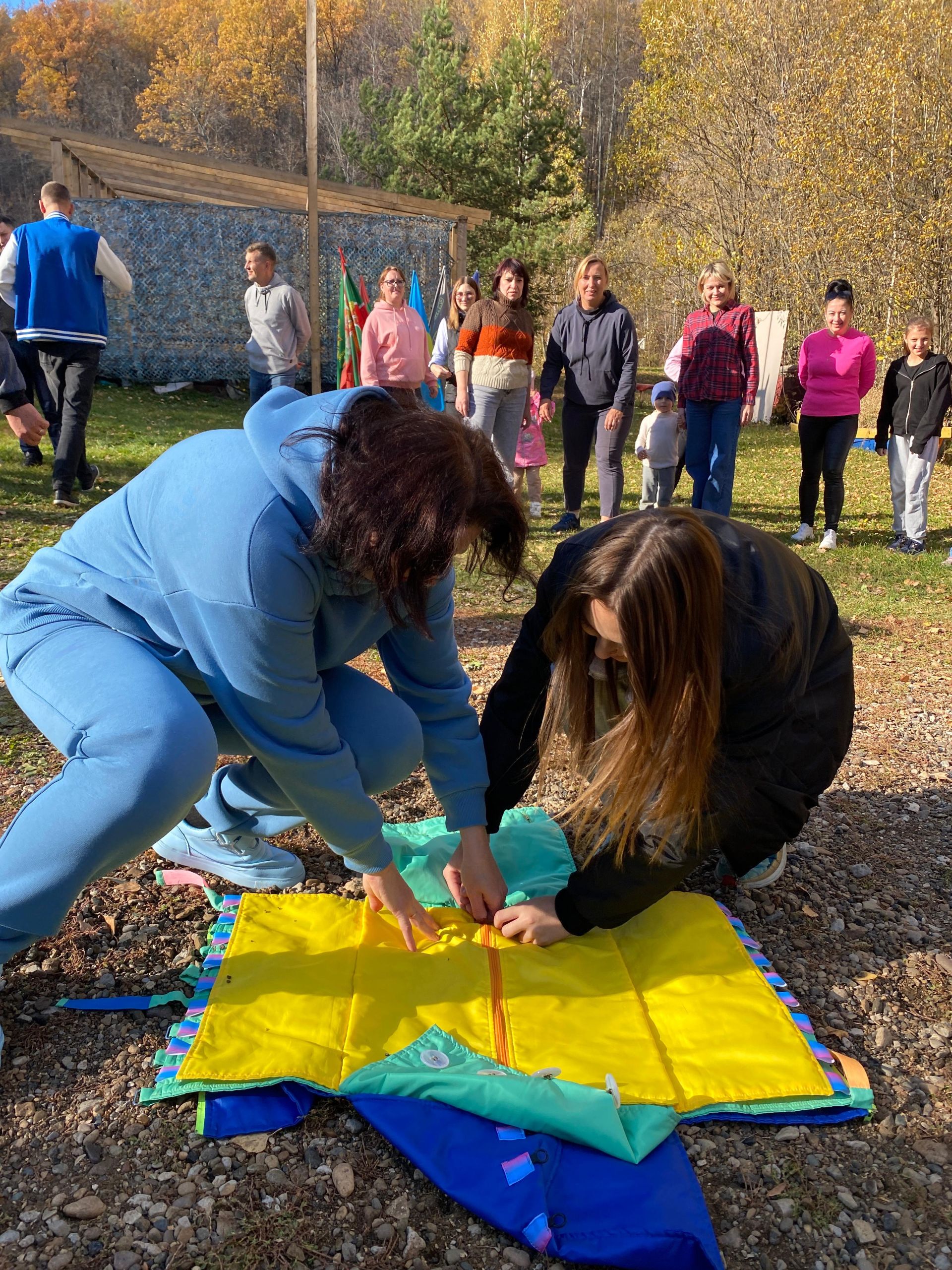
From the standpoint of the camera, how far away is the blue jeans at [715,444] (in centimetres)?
601

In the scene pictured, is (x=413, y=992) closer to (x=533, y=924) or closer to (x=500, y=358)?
(x=533, y=924)

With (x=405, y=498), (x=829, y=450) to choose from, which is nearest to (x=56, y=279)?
(x=829, y=450)

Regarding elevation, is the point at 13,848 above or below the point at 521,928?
above

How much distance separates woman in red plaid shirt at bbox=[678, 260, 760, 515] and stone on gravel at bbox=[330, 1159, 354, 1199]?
5.06m

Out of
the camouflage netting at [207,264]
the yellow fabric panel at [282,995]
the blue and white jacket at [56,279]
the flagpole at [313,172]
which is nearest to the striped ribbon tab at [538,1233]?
the yellow fabric panel at [282,995]

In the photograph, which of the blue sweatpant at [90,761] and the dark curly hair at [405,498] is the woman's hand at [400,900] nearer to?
the blue sweatpant at [90,761]

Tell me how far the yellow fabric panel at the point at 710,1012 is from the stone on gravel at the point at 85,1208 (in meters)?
1.00

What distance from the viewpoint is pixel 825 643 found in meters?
2.12

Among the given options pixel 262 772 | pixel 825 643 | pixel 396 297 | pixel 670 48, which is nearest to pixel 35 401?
pixel 396 297

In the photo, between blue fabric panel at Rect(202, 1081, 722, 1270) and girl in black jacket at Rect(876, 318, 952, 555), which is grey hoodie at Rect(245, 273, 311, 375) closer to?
girl in black jacket at Rect(876, 318, 952, 555)

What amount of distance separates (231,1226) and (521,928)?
850mm

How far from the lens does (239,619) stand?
152 cm

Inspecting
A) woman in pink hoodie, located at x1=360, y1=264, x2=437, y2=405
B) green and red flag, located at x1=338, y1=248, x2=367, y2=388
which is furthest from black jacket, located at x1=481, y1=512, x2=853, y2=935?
green and red flag, located at x1=338, y1=248, x2=367, y2=388

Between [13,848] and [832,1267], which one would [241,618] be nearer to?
[13,848]
